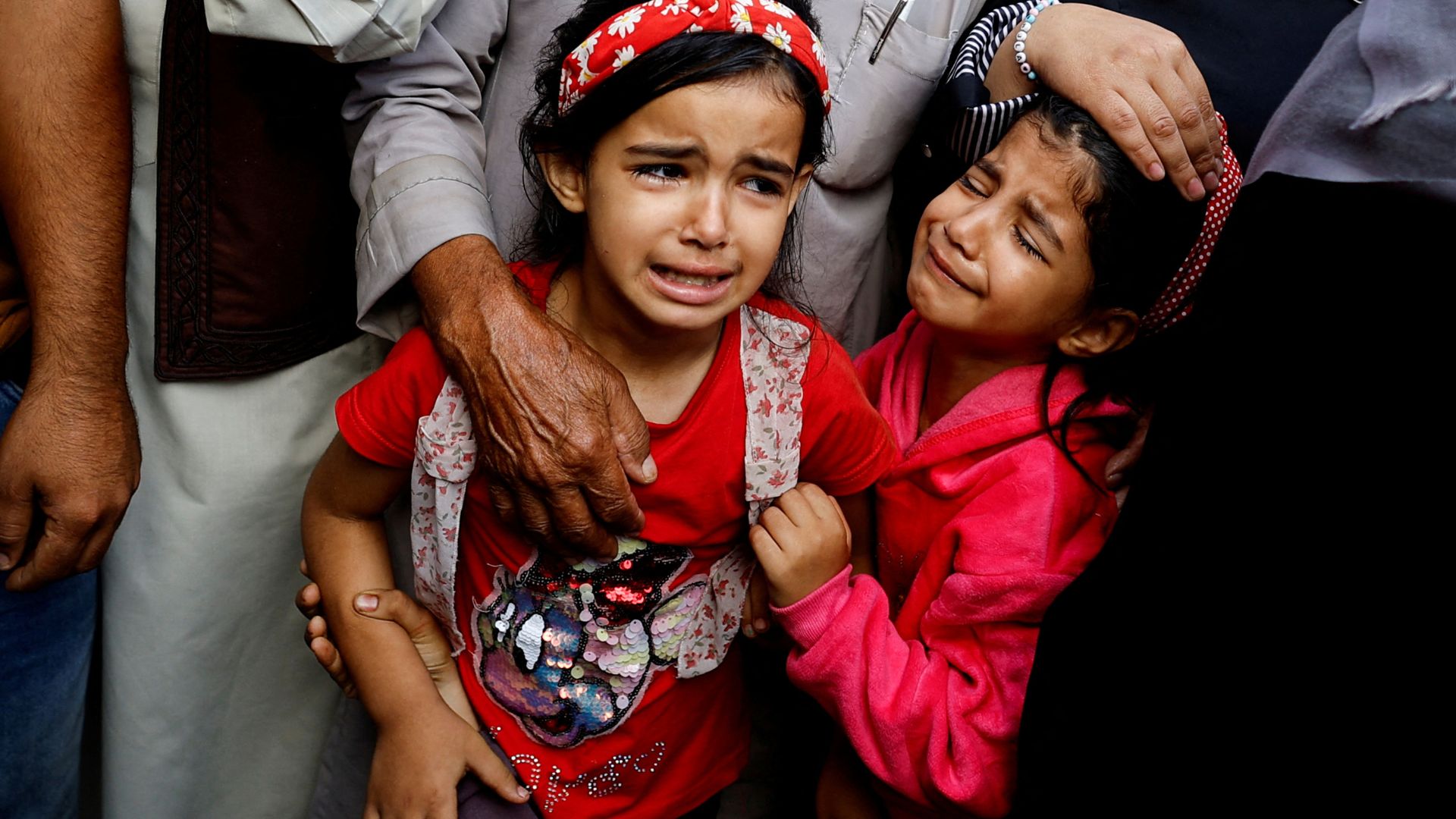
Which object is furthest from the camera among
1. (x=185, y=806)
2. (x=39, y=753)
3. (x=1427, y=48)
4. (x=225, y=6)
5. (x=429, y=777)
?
(x=185, y=806)

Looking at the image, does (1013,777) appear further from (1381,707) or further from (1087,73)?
(1087,73)

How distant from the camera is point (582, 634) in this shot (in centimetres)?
139

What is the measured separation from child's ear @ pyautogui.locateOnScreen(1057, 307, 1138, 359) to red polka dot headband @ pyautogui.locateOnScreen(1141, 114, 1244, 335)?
0.03m

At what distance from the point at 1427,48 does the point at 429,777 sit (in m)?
1.43

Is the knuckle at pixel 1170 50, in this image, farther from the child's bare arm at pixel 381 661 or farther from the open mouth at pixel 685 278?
the child's bare arm at pixel 381 661

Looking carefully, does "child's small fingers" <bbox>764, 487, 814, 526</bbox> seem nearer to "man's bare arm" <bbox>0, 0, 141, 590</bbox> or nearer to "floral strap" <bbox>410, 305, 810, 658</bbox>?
"floral strap" <bbox>410, 305, 810, 658</bbox>

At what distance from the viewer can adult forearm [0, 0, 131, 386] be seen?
130 centimetres

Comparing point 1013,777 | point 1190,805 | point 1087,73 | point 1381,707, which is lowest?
point 1013,777

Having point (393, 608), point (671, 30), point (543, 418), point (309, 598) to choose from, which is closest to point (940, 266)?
point (671, 30)

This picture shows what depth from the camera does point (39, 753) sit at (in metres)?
1.54

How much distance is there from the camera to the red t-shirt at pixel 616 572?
135cm

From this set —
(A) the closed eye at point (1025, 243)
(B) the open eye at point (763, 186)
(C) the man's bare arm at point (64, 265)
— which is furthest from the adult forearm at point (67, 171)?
(A) the closed eye at point (1025, 243)

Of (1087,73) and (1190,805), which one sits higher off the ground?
(1087,73)

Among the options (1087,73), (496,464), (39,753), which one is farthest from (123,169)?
(1087,73)
